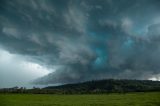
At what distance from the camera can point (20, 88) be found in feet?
587

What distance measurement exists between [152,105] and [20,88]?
14038 centimetres

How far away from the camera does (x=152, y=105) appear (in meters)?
54.2

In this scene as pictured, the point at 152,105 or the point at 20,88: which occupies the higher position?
the point at 20,88

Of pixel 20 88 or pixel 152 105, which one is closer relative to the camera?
pixel 152 105
